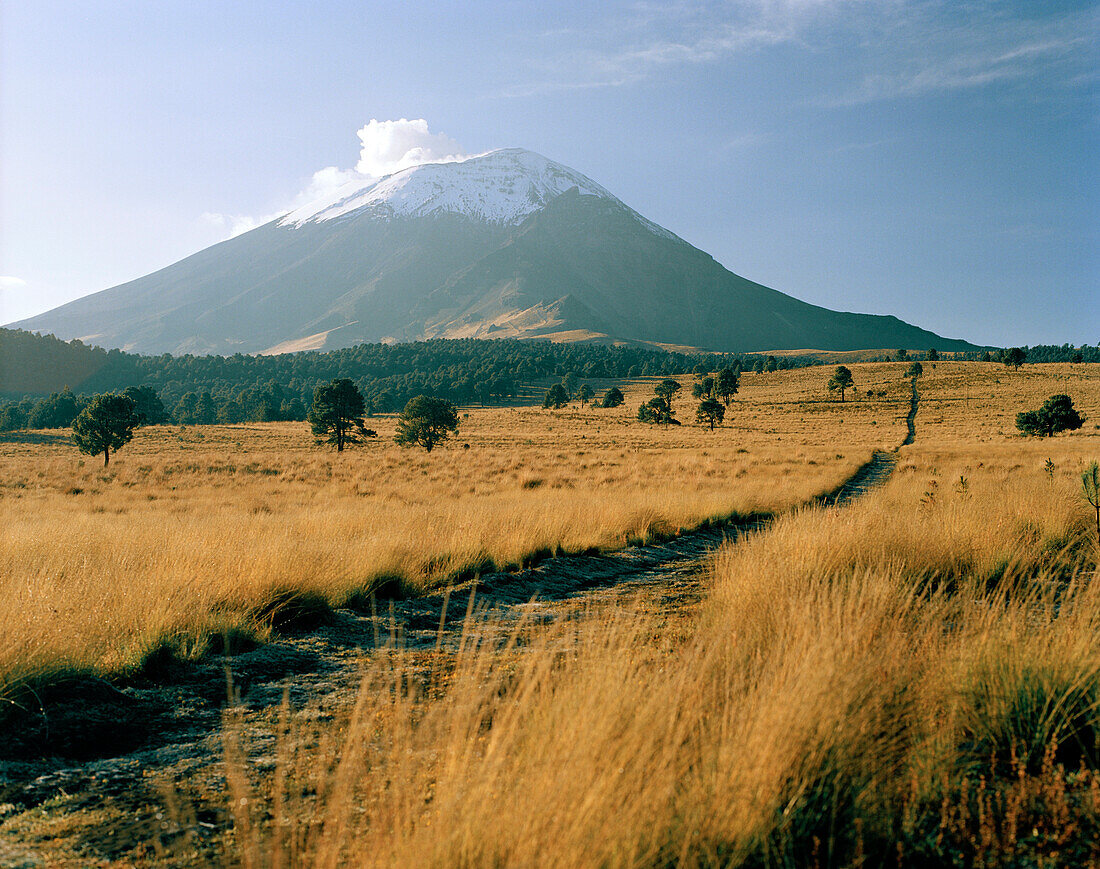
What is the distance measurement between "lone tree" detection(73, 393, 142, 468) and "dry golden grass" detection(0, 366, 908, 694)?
1259 mm

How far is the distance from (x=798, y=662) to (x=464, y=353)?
181 metres

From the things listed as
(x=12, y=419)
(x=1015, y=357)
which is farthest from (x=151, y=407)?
(x=1015, y=357)

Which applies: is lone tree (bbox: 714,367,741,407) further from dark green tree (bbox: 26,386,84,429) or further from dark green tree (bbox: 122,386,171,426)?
dark green tree (bbox: 26,386,84,429)

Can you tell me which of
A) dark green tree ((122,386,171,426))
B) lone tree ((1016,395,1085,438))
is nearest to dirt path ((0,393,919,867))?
lone tree ((1016,395,1085,438))

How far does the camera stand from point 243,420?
4097 inches

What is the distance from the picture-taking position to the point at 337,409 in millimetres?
44875

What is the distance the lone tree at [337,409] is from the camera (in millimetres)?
44594

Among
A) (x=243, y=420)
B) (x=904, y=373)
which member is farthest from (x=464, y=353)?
(x=904, y=373)

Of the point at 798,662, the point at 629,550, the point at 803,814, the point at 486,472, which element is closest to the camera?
Answer: the point at 803,814

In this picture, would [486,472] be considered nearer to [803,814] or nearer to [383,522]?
[383,522]

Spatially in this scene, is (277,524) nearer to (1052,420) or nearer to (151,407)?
(1052,420)

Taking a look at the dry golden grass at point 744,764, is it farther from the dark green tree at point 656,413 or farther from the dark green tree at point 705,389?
the dark green tree at point 705,389

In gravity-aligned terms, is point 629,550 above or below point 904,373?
below

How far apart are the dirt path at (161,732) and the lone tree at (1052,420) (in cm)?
5340
